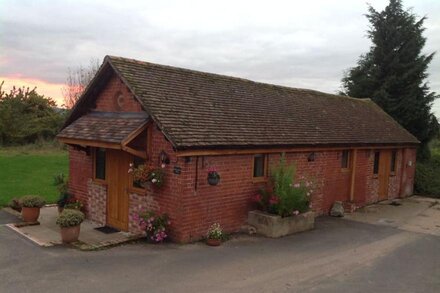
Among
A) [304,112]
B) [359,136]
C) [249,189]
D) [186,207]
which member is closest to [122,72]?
[186,207]

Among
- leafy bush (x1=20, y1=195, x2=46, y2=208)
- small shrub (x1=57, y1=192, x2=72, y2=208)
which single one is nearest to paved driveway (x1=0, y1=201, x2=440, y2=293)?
leafy bush (x1=20, y1=195, x2=46, y2=208)

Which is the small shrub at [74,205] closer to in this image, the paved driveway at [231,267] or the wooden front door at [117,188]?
the wooden front door at [117,188]

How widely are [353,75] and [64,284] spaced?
23360mm

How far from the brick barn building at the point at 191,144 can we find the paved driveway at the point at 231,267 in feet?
3.71

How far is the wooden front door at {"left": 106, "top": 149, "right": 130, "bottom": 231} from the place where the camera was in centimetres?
1119

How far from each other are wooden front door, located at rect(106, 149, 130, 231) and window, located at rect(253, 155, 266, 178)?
3544 millimetres

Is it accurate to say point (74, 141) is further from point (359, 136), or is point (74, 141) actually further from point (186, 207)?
point (359, 136)

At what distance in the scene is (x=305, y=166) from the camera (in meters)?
13.5

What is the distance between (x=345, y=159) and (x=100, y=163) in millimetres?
8909

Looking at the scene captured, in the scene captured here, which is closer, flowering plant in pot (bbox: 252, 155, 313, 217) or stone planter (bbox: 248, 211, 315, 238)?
stone planter (bbox: 248, 211, 315, 238)

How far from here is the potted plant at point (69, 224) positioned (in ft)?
31.0

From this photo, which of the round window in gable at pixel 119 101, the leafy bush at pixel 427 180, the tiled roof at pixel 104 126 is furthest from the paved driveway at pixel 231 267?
the leafy bush at pixel 427 180

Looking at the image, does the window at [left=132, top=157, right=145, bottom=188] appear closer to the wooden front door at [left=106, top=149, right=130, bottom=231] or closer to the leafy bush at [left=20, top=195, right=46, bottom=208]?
the wooden front door at [left=106, top=149, right=130, bottom=231]

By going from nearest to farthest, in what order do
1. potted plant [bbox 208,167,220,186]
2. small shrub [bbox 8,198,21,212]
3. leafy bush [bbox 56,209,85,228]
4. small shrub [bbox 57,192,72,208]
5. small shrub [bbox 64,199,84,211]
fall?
leafy bush [bbox 56,209,85,228] → potted plant [bbox 208,167,220,186] → small shrub [bbox 64,199,84,211] → small shrub [bbox 57,192,72,208] → small shrub [bbox 8,198,21,212]
